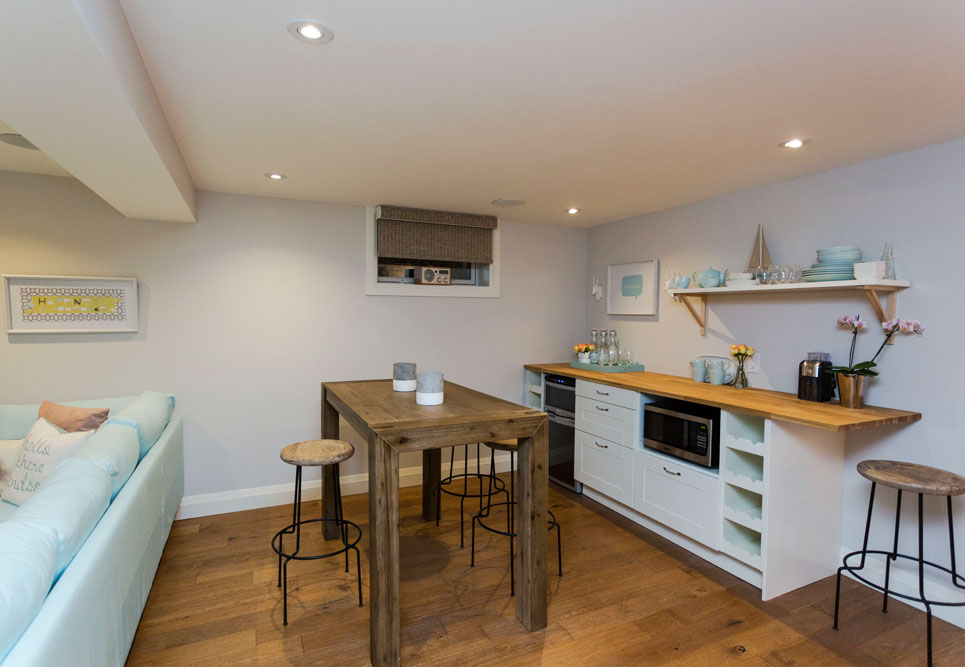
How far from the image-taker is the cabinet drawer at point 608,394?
3326 millimetres

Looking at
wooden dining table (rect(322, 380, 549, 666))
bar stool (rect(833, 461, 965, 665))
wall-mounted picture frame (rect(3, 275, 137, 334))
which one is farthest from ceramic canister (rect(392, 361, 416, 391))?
bar stool (rect(833, 461, 965, 665))

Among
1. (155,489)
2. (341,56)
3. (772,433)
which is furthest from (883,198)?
(155,489)

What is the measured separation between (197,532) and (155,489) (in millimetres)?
1045

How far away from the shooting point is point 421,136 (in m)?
2.42

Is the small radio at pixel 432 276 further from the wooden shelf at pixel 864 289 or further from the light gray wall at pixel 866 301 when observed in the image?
the wooden shelf at pixel 864 289

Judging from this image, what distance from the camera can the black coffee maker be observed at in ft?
8.96

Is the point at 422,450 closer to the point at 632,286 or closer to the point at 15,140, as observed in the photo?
the point at 15,140

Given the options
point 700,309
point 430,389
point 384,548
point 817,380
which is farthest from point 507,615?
point 700,309

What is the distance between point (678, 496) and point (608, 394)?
0.80m

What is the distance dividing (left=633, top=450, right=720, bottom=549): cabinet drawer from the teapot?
3.80 feet

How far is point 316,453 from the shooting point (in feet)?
8.05

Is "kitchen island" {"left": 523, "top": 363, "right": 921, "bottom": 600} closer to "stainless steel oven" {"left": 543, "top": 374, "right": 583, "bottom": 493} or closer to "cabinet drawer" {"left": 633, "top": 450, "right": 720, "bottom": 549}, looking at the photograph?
"cabinet drawer" {"left": 633, "top": 450, "right": 720, "bottom": 549}

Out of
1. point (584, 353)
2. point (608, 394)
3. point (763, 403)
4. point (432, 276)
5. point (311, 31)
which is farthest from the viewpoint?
point (584, 353)

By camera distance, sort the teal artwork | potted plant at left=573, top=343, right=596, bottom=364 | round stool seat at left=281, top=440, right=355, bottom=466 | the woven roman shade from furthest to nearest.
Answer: potted plant at left=573, top=343, right=596, bottom=364, the teal artwork, the woven roman shade, round stool seat at left=281, top=440, right=355, bottom=466
